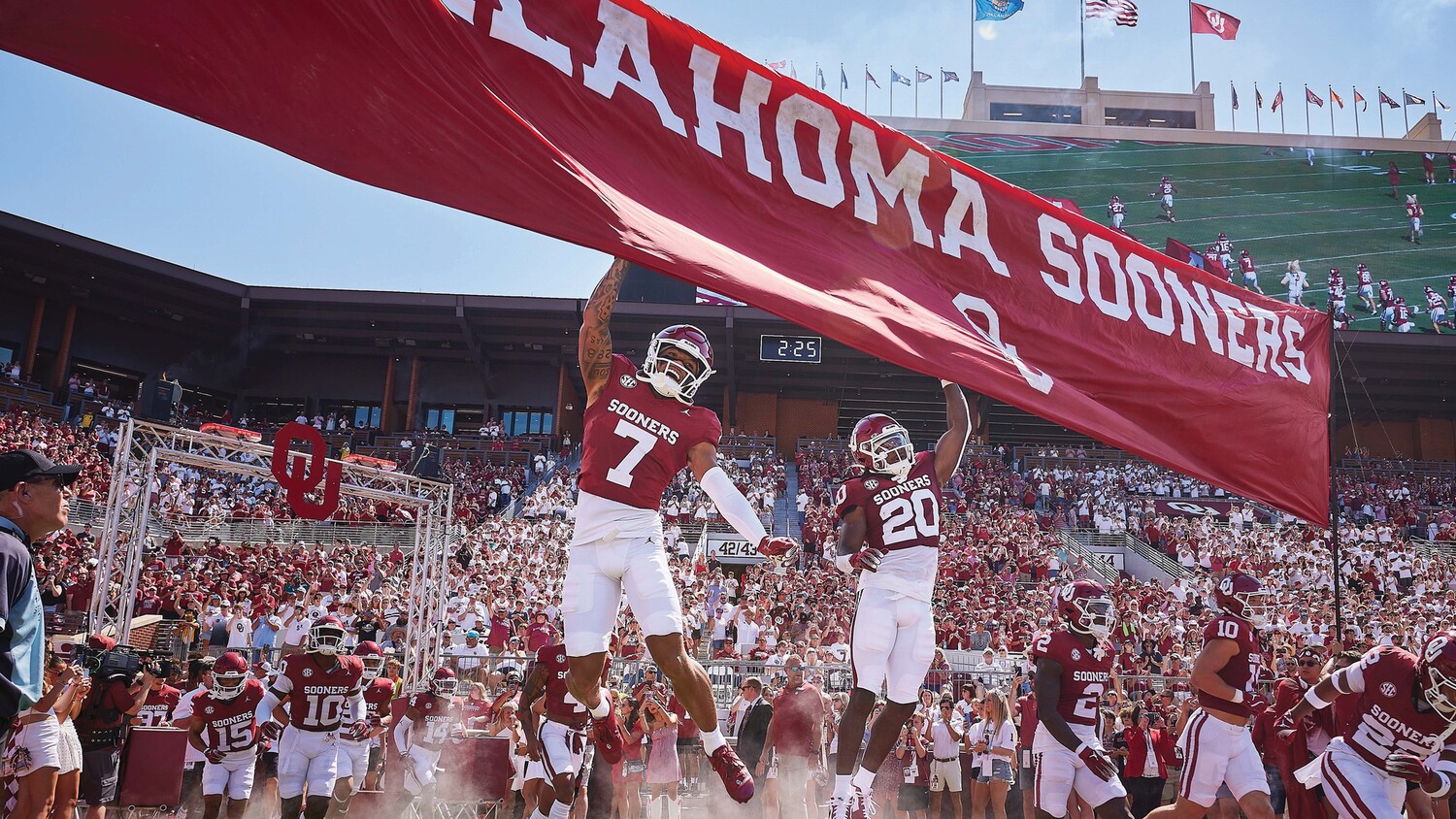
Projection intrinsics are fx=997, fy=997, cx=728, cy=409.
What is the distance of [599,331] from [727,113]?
1395mm

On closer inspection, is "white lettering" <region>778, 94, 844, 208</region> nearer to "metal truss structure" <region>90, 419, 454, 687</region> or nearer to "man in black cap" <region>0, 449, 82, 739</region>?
"man in black cap" <region>0, 449, 82, 739</region>

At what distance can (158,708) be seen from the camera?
11.8 metres

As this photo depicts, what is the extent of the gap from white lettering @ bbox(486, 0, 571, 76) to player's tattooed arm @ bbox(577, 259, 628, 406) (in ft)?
4.43

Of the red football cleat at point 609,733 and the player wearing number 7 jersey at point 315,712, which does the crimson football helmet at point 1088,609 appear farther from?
the player wearing number 7 jersey at point 315,712

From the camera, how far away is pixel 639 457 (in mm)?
5523

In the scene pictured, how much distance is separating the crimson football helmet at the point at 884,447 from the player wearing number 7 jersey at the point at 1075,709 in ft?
5.77

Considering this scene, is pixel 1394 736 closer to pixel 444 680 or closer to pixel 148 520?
pixel 444 680

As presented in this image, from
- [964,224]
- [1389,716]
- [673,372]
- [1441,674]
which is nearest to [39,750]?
[673,372]

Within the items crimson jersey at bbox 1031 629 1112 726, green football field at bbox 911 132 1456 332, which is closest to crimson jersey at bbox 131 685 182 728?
crimson jersey at bbox 1031 629 1112 726

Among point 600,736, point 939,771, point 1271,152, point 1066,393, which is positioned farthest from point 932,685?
point 1271,152

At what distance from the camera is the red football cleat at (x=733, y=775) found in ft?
17.1

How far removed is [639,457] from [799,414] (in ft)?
111

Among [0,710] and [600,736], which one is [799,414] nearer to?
[600,736]

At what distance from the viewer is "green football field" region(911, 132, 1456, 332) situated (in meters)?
43.9
